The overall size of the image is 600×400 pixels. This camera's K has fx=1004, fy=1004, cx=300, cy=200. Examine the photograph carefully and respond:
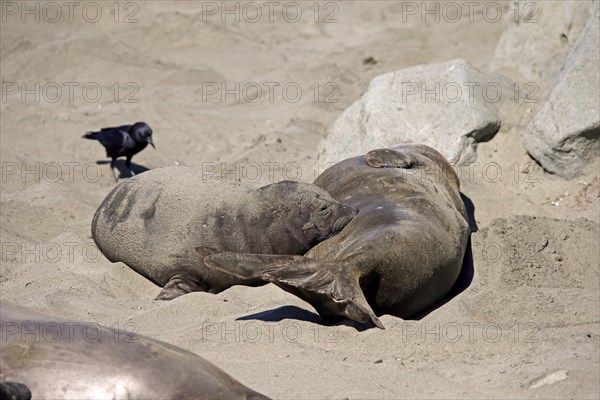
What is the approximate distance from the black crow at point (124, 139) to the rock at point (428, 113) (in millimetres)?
1496

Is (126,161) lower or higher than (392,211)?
lower

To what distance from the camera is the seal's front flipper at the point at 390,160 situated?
6570 mm

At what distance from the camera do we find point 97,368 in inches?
142

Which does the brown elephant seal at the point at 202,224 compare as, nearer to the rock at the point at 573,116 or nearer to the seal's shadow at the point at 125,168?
the seal's shadow at the point at 125,168

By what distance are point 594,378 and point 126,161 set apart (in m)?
5.47

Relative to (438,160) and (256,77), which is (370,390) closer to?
(438,160)

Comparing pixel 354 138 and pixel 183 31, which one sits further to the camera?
pixel 183 31

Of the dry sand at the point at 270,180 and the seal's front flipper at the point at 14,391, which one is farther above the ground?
the seal's front flipper at the point at 14,391

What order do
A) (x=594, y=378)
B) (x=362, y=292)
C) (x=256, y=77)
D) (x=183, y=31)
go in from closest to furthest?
(x=594, y=378) → (x=362, y=292) → (x=256, y=77) → (x=183, y=31)

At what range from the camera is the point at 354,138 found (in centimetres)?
801

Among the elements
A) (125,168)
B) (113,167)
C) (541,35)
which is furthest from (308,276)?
(541,35)

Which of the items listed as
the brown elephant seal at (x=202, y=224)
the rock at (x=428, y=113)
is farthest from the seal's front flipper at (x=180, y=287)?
the rock at (x=428, y=113)

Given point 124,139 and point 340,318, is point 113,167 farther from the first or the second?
point 340,318

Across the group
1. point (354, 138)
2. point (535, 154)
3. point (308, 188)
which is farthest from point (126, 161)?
point (535, 154)
